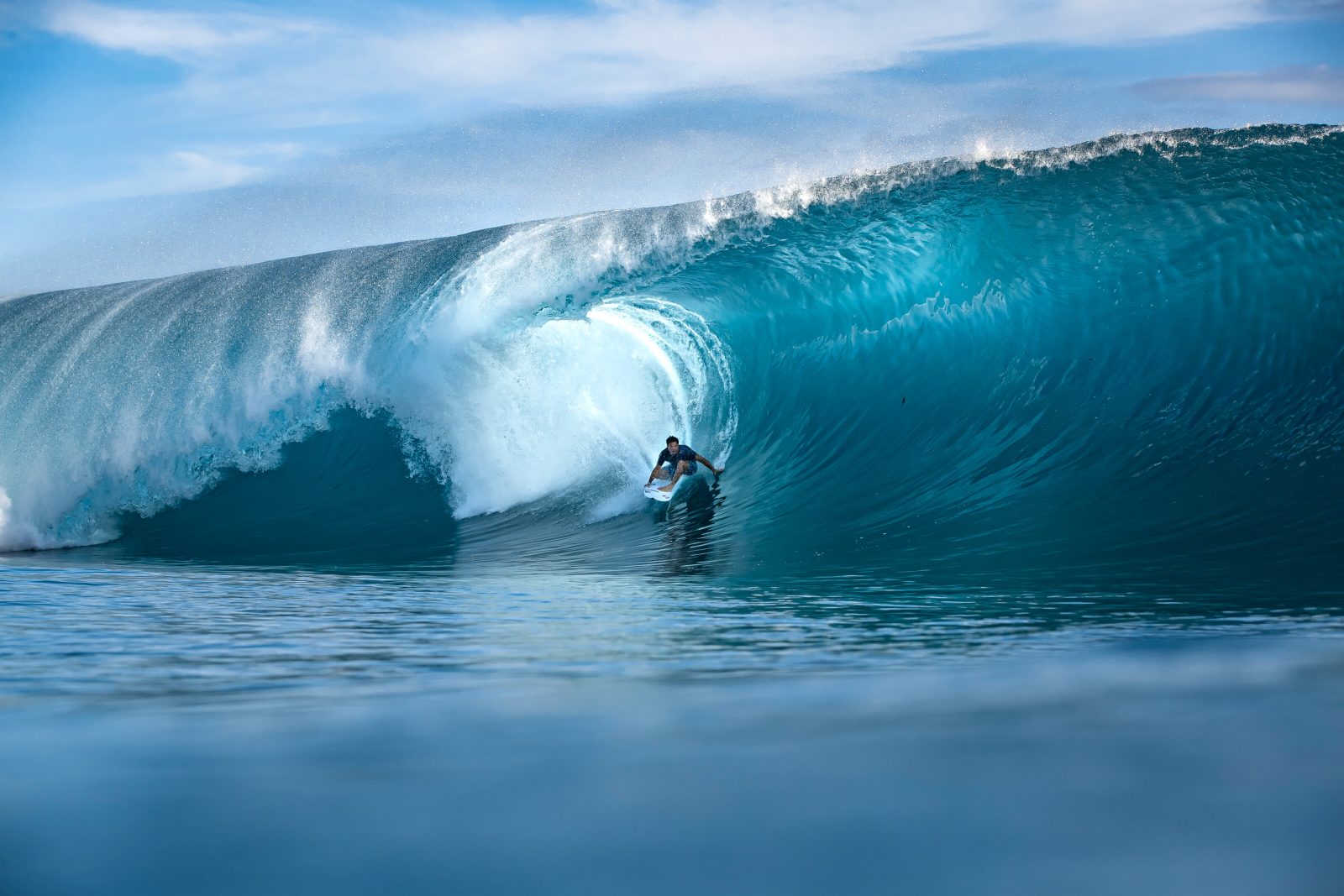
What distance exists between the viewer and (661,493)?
9938 millimetres

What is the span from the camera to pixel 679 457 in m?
9.99

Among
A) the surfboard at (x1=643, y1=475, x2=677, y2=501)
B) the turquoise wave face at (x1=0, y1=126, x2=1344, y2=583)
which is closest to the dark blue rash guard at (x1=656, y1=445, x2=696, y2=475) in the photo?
the surfboard at (x1=643, y1=475, x2=677, y2=501)

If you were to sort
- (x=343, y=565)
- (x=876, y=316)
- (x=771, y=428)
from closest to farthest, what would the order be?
(x=343, y=565), (x=771, y=428), (x=876, y=316)

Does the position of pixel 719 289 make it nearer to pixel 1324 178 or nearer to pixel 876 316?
pixel 876 316

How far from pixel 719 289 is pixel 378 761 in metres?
10.2

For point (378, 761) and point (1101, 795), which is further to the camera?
point (378, 761)

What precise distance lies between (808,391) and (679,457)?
2189 mm

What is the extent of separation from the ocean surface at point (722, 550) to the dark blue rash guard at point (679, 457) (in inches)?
9.2

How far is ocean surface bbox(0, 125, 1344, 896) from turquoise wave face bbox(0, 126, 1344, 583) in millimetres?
52

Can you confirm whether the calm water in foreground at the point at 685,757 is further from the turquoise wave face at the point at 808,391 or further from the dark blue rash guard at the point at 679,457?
the dark blue rash guard at the point at 679,457

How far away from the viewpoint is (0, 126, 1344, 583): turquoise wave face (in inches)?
335

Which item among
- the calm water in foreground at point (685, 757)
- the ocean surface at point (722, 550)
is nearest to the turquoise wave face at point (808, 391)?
the ocean surface at point (722, 550)

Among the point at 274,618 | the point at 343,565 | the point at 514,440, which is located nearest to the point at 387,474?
the point at 514,440

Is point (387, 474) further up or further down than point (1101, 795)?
further up
